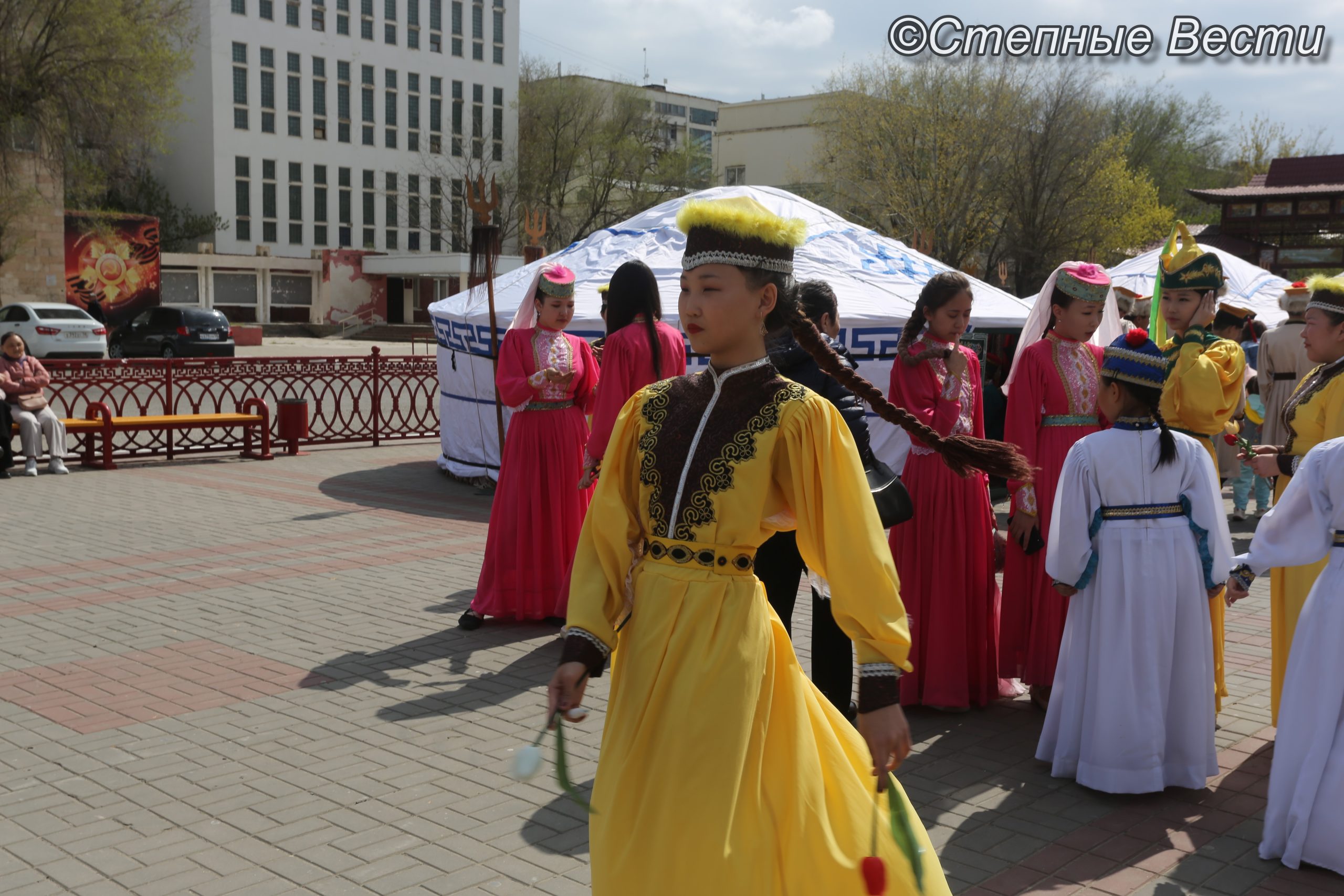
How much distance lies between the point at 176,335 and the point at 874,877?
31.2 meters

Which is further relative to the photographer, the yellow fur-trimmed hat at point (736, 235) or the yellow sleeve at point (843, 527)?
the yellow fur-trimmed hat at point (736, 235)

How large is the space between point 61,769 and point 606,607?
116 inches

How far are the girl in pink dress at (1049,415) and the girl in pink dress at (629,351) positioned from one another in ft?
5.40

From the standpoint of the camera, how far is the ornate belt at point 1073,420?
17.3ft

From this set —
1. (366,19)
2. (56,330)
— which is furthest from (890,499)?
(366,19)

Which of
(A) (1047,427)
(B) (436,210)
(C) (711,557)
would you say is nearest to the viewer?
(C) (711,557)

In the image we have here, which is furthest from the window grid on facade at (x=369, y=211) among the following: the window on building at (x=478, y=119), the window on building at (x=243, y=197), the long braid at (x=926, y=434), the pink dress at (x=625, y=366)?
the long braid at (x=926, y=434)

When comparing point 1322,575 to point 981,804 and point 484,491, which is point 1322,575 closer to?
point 981,804

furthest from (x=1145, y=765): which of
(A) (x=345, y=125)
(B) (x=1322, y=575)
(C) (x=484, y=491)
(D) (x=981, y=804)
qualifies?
(A) (x=345, y=125)

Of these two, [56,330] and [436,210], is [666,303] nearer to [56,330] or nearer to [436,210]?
[56,330]

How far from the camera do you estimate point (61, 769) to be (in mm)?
4480

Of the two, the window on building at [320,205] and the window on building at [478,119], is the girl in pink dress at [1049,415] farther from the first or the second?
the window on building at [478,119]

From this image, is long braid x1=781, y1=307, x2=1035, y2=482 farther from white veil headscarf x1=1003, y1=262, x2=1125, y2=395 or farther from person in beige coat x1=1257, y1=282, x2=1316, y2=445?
person in beige coat x1=1257, y1=282, x2=1316, y2=445

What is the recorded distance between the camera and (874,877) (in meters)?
2.36
